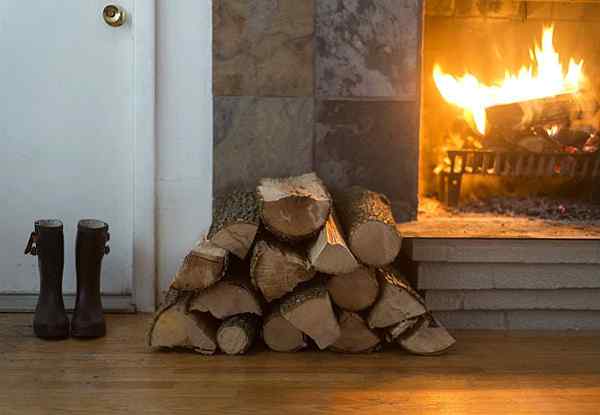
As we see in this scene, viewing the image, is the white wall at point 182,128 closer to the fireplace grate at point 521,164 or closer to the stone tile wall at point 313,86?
the stone tile wall at point 313,86

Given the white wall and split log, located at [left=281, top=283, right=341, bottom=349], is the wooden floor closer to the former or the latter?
split log, located at [left=281, top=283, right=341, bottom=349]

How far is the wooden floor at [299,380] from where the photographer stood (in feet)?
6.05

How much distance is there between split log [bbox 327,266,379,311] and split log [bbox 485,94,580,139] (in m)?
0.88

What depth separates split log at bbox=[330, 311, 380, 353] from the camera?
222 centimetres

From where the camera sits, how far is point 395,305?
7.18 feet

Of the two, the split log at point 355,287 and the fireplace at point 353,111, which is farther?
the fireplace at point 353,111

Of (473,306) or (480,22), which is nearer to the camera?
(473,306)

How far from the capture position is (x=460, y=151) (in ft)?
9.11

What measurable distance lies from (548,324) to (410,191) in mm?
552

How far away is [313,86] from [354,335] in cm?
76

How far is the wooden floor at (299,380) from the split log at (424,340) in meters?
0.03

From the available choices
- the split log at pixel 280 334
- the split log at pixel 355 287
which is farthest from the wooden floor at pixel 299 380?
the split log at pixel 355 287

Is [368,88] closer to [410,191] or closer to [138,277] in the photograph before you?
[410,191]

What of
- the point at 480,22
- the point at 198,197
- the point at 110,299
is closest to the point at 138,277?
the point at 110,299
